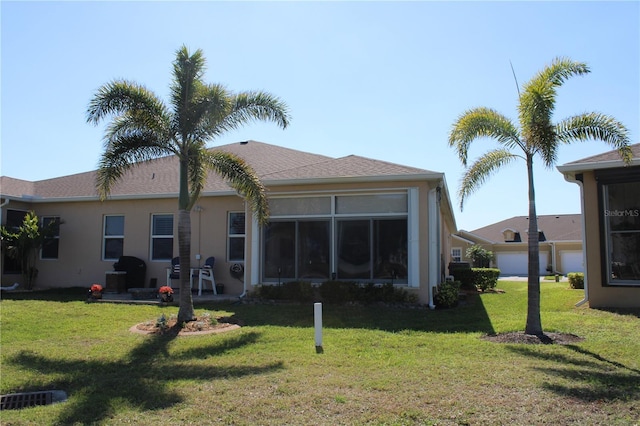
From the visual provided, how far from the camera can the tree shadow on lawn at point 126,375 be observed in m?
5.36

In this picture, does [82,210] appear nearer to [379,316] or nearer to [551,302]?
[379,316]

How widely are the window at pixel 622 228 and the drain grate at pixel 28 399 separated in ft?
38.8

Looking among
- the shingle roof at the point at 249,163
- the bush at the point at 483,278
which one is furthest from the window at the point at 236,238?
the bush at the point at 483,278

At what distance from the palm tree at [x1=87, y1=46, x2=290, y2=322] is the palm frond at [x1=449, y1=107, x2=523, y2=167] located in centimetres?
397

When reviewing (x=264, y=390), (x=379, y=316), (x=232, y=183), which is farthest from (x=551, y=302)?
(x=264, y=390)

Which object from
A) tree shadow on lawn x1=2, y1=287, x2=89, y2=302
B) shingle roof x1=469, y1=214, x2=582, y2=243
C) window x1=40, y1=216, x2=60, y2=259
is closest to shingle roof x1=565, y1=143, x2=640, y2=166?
tree shadow on lawn x1=2, y1=287, x2=89, y2=302

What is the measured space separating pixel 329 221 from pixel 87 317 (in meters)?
6.16

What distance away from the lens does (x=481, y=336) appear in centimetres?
877

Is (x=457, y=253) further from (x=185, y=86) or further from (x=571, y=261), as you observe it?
(x=185, y=86)

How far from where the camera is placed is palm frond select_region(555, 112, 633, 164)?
8875mm

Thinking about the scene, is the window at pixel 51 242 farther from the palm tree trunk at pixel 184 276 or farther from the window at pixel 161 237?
the palm tree trunk at pixel 184 276

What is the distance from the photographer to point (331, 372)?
6.41 meters

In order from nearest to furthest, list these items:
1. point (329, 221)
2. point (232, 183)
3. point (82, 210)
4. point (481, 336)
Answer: point (481, 336), point (232, 183), point (329, 221), point (82, 210)

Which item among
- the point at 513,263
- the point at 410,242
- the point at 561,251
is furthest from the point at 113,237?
the point at 561,251
